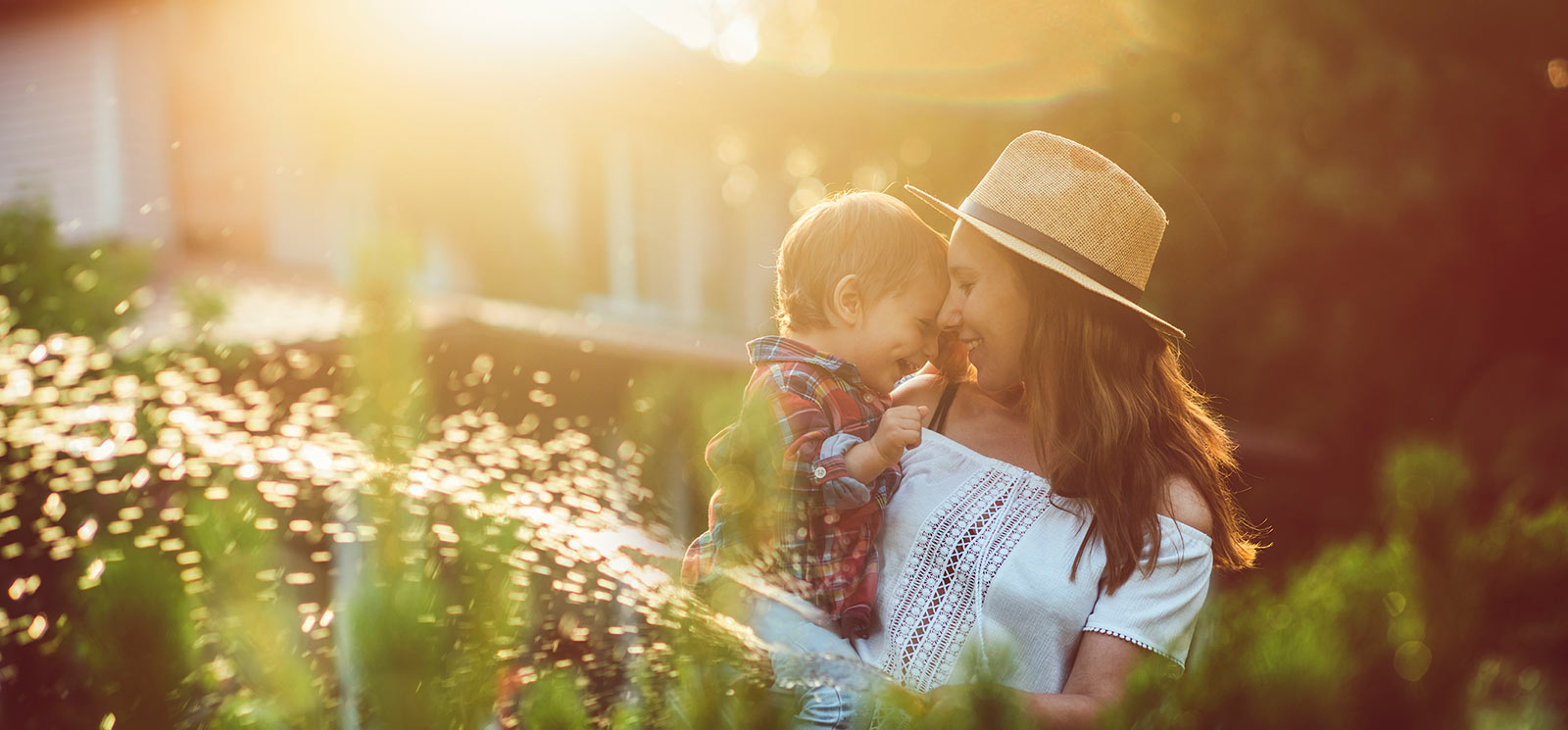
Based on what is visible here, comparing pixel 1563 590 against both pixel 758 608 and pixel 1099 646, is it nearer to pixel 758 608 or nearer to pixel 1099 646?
pixel 758 608

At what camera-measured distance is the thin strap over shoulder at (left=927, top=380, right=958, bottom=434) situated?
6.57 ft

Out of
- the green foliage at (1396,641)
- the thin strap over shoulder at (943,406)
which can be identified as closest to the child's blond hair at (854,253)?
the thin strap over shoulder at (943,406)

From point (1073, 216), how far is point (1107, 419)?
1.16ft

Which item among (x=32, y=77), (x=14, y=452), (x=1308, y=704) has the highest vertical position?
(x=1308, y=704)

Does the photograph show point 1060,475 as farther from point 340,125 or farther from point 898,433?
point 340,125

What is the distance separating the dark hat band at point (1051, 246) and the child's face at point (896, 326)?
158 mm

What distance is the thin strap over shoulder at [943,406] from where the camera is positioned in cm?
200

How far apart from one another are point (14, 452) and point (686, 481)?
65 cm

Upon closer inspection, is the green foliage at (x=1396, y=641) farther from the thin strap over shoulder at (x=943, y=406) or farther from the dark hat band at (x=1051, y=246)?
the thin strap over shoulder at (x=943, y=406)

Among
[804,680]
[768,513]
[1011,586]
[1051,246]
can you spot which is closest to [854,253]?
[1051,246]

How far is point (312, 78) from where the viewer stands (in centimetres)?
872

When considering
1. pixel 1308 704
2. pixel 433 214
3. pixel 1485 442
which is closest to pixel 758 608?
pixel 1308 704

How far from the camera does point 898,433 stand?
5.16 ft

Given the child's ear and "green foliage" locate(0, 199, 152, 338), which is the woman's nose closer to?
the child's ear
